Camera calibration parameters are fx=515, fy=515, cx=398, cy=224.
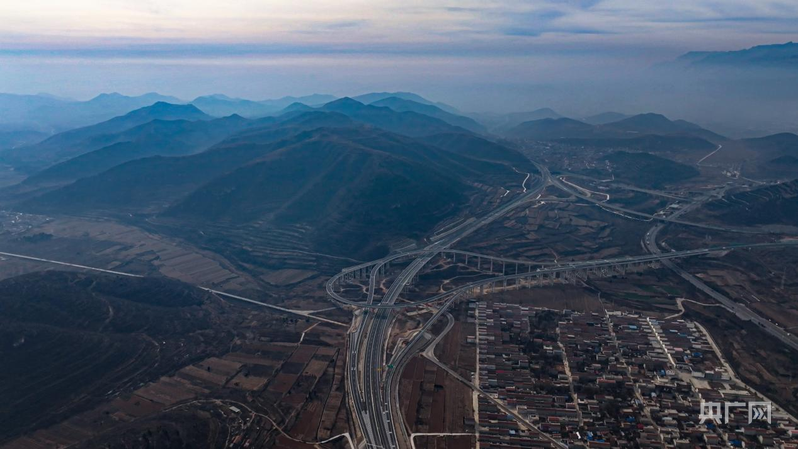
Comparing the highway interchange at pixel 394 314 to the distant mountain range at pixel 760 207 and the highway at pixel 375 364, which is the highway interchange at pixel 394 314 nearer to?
the highway at pixel 375 364

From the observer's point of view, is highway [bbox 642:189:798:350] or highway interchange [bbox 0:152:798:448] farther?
highway [bbox 642:189:798:350]

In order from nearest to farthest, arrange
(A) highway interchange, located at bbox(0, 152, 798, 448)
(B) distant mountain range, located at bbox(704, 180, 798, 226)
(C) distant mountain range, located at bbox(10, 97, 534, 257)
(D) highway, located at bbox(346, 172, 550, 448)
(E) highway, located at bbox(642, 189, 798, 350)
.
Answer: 1. (D) highway, located at bbox(346, 172, 550, 448)
2. (A) highway interchange, located at bbox(0, 152, 798, 448)
3. (E) highway, located at bbox(642, 189, 798, 350)
4. (B) distant mountain range, located at bbox(704, 180, 798, 226)
5. (C) distant mountain range, located at bbox(10, 97, 534, 257)

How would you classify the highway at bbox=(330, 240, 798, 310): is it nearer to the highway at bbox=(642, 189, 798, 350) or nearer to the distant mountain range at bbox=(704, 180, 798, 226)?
the highway at bbox=(642, 189, 798, 350)

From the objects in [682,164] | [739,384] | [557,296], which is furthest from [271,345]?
[682,164]

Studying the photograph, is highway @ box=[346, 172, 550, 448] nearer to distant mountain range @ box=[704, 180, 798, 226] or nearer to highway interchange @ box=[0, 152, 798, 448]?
highway interchange @ box=[0, 152, 798, 448]

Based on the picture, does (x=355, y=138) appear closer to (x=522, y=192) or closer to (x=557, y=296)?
(x=522, y=192)

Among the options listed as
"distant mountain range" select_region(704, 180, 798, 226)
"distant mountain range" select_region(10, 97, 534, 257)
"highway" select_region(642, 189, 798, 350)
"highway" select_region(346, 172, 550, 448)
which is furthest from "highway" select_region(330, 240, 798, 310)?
"distant mountain range" select_region(10, 97, 534, 257)

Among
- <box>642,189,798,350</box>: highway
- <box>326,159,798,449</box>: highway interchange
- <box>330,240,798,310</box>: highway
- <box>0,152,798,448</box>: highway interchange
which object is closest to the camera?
<box>326,159,798,449</box>: highway interchange

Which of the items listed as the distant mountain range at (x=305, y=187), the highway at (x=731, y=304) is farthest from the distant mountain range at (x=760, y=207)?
the distant mountain range at (x=305, y=187)
